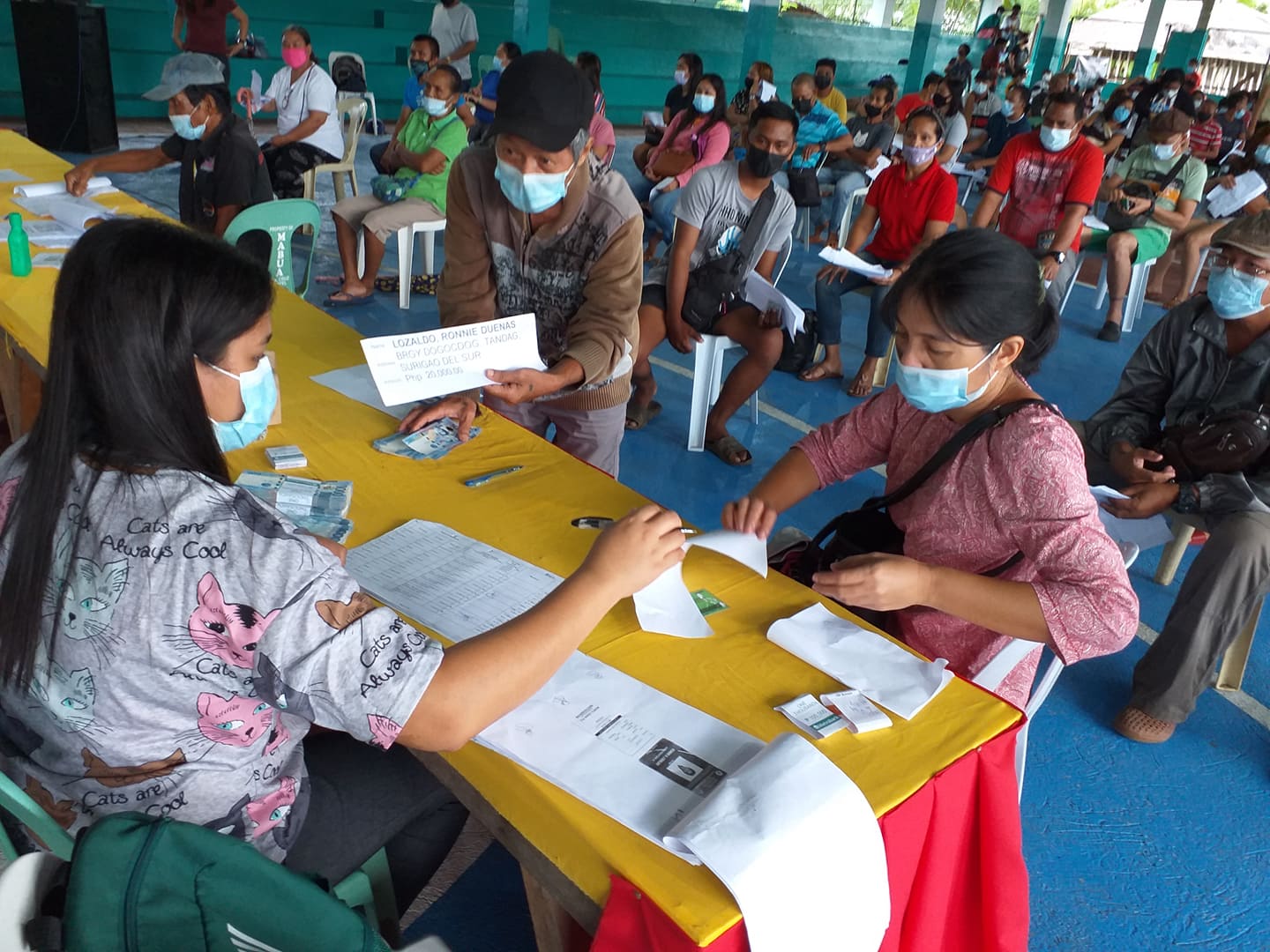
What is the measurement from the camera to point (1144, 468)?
2506 millimetres

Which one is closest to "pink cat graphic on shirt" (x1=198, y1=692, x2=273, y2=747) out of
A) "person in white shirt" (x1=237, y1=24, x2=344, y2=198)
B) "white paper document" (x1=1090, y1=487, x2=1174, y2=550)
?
"white paper document" (x1=1090, y1=487, x2=1174, y2=550)

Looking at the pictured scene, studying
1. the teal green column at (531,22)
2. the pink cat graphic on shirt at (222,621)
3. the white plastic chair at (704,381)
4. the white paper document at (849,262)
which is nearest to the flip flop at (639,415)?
the white plastic chair at (704,381)

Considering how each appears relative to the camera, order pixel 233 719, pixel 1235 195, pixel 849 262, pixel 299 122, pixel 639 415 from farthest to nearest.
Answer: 1. pixel 1235 195
2. pixel 299 122
3. pixel 849 262
4. pixel 639 415
5. pixel 233 719

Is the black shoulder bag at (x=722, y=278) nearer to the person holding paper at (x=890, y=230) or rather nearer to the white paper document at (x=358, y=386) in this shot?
the person holding paper at (x=890, y=230)

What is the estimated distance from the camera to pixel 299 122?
225 inches

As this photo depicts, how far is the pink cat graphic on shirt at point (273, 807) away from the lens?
3.74 ft

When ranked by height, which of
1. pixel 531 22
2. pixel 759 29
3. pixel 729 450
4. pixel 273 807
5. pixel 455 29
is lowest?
pixel 729 450

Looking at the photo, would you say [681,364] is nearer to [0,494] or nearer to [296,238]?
[296,238]

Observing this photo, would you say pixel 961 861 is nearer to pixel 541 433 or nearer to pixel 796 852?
pixel 796 852

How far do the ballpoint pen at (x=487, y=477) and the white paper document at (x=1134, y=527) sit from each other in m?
1.53

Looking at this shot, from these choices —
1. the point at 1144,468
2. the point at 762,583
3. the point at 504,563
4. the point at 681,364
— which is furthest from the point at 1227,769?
the point at 681,364

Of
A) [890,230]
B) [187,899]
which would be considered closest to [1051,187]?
[890,230]

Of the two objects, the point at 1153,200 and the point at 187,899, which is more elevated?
the point at 1153,200

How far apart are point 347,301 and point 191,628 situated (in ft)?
14.3
